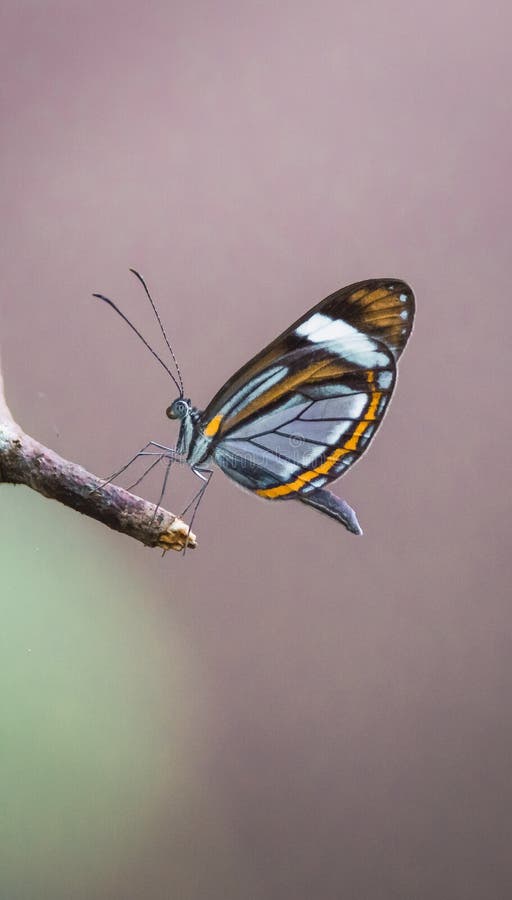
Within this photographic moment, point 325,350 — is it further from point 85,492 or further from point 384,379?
point 85,492

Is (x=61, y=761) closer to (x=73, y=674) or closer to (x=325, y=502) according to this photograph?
(x=73, y=674)

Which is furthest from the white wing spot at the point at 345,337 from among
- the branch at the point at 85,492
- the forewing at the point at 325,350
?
the branch at the point at 85,492

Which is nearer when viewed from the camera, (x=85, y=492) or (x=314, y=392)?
(x=85, y=492)

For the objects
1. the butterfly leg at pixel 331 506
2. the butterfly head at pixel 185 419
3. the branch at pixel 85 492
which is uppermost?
the butterfly leg at pixel 331 506

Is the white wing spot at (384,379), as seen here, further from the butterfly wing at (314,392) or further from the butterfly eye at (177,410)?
the butterfly eye at (177,410)

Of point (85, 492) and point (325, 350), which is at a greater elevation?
point (325, 350)

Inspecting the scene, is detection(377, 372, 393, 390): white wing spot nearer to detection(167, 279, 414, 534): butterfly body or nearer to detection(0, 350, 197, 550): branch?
detection(167, 279, 414, 534): butterfly body

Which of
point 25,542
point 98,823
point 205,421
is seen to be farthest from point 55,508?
point 98,823

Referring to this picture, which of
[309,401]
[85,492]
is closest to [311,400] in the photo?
[309,401]
